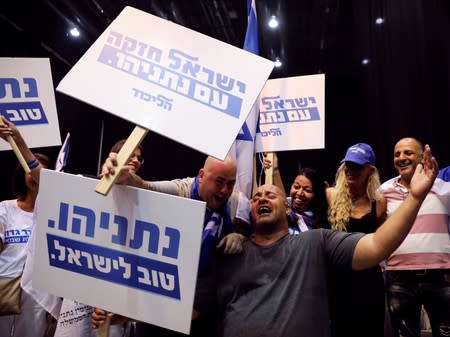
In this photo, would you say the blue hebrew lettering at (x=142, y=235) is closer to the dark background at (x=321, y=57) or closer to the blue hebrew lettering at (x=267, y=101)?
the blue hebrew lettering at (x=267, y=101)

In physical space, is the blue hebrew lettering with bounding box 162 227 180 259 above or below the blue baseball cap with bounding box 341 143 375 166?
below

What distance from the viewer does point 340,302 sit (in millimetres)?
1957

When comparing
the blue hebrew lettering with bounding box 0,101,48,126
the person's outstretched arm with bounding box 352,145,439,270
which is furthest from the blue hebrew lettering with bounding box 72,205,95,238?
the blue hebrew lettering with bounding box 0,101,48,126

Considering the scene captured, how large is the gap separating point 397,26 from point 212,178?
2301mm

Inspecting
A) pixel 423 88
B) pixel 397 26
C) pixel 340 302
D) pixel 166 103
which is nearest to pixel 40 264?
pixel 166 103

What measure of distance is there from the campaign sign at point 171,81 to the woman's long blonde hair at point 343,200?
3.27 feet

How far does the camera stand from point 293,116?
266 centimetres

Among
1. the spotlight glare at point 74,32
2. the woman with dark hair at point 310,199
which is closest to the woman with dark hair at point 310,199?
the woman with dark hair at point 310,199

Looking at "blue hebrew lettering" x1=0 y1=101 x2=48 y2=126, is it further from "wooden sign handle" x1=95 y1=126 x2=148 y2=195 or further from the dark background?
the dark background

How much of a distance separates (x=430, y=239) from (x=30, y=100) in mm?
2016

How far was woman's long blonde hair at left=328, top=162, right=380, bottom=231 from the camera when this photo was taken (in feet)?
7.10

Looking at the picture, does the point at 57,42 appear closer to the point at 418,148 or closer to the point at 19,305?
the point at 19,305

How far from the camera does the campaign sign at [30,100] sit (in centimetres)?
215

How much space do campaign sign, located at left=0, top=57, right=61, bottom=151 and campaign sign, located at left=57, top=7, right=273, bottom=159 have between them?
84 cm
